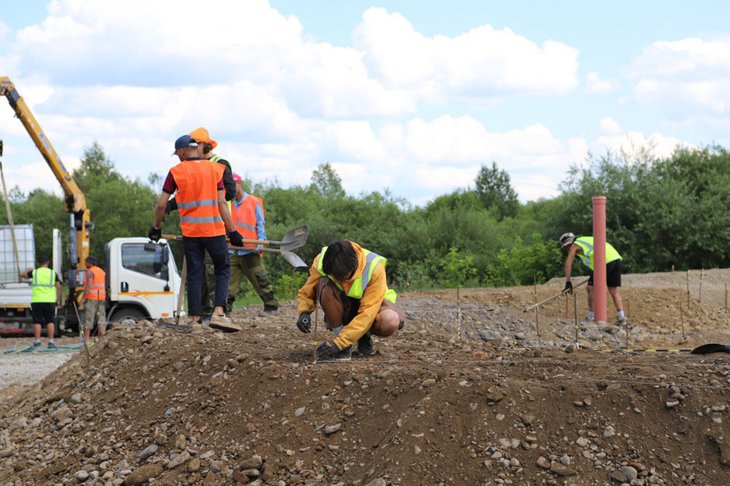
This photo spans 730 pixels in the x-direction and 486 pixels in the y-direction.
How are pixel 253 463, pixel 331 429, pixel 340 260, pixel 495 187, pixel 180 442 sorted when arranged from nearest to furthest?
pixel 253 463 → pixel 331 429 → pixel 180 442 → pixel 340 260 → pixel 495 187

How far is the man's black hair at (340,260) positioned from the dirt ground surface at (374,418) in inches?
24.4

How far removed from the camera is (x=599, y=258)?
1095cm

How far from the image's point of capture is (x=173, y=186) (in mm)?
7402

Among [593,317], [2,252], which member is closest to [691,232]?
[593,317]

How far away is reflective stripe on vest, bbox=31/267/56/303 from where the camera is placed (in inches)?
564

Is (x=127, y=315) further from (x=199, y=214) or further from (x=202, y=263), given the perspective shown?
(x=199, y=214)

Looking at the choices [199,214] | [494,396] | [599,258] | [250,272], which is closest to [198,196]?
[199,214]

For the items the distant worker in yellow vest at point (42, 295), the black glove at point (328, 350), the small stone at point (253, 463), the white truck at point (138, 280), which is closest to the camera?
the small stone at point (253, 463)

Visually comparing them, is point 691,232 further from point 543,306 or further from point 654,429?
point 654,429

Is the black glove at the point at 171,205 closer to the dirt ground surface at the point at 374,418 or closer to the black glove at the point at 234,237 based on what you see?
the black glove at the point at 234,237

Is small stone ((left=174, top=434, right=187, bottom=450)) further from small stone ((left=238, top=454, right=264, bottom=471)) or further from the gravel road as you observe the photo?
the gravel road

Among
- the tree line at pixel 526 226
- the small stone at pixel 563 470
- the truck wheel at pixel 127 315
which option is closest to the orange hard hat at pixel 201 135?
the small stone at pixel 563 470

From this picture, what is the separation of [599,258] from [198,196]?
19.3 feet

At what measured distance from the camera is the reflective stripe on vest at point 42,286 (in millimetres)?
14328
